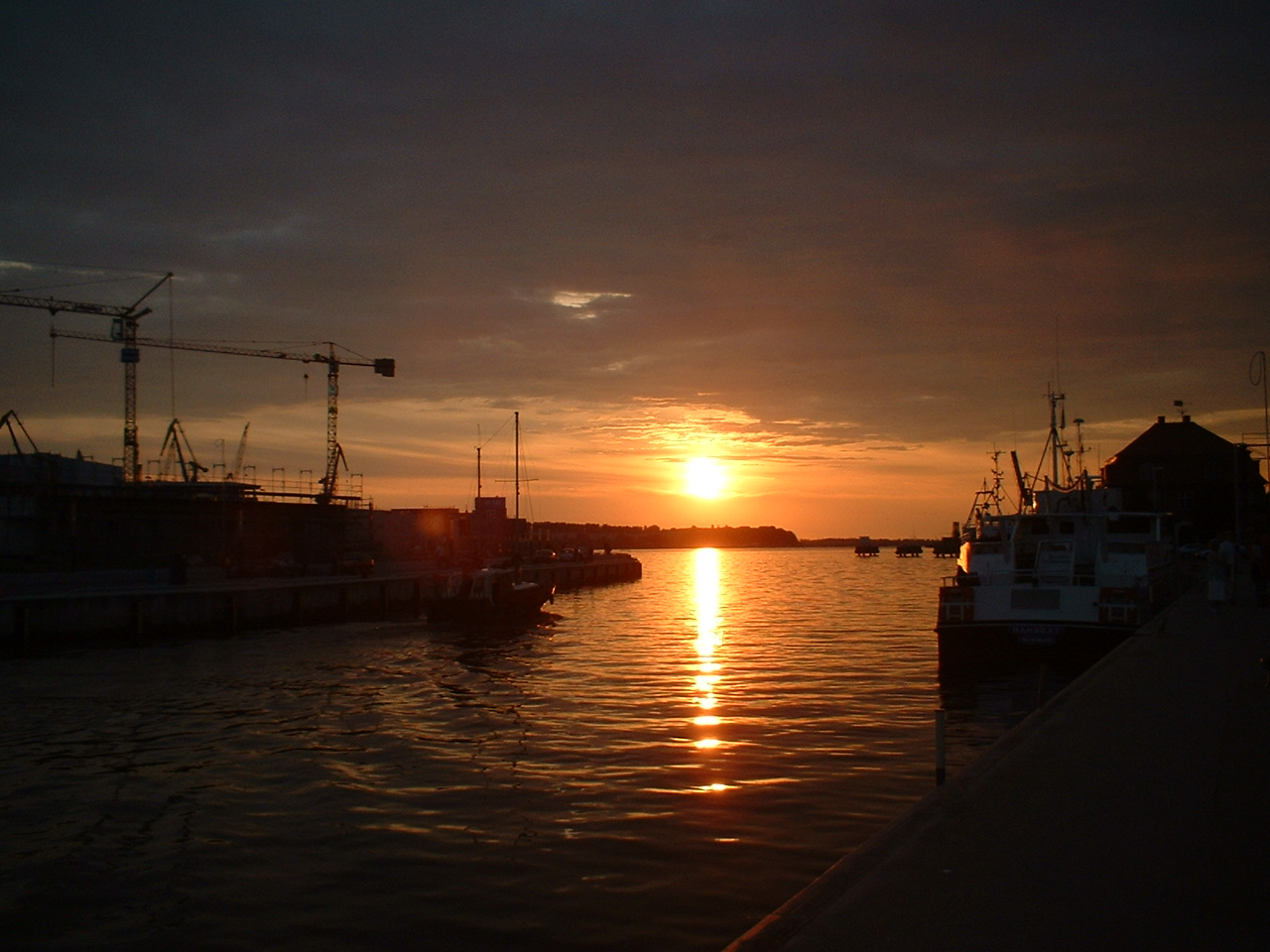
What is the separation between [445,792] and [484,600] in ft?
115

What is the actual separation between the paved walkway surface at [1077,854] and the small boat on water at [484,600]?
38789 mm

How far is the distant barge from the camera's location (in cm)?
3744

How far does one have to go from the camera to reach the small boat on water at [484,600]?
50.2 meters

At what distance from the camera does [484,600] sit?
2004 inches

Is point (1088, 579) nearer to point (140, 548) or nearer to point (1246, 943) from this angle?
point (1246, 943)

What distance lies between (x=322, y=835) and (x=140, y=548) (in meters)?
76.9

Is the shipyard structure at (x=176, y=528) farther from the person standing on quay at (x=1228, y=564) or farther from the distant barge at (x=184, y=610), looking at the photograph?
the person standing on quay at (x=1228, y=564)

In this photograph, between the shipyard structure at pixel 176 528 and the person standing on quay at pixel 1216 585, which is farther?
the shipyard structure at pixel 176 528

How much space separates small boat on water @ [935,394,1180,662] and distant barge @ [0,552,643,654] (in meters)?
31.5

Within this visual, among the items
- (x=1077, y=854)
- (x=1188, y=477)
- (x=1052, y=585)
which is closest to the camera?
(x=1077, y=854)

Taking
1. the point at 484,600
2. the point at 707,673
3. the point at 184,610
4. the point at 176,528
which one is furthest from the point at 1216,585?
the point at 176,528

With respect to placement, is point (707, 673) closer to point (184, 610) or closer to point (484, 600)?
point (484, 600)

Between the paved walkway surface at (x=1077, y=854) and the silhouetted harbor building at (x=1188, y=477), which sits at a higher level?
the silhouetted harbor building at (x=1188, y=477)

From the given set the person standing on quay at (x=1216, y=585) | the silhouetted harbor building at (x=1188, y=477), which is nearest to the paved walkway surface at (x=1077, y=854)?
the person standing on quay at (x=1216, y=585)
